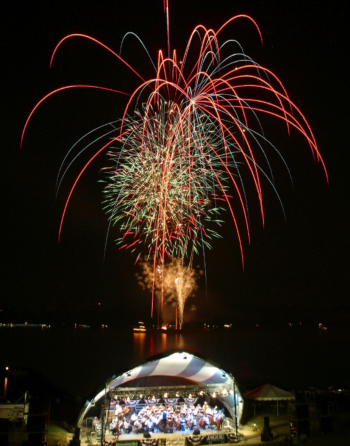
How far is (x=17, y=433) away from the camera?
1326 cm

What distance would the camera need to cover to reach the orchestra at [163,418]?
1368 cm

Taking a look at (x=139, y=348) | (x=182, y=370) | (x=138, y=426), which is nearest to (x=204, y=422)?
(x=182, y=370)

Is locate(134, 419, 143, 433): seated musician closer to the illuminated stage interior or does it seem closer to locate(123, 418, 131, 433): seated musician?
the illuminated stage interior

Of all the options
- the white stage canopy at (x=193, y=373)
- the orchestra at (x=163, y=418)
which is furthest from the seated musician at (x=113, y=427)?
the white stage canopy at (x=193, y=373)

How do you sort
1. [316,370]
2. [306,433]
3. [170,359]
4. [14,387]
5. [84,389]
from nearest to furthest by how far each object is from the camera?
[306,433] → [170,359] → [14,387] → [84,389] → [316,370]

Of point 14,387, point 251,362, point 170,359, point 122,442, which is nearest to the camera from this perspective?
point 122,442

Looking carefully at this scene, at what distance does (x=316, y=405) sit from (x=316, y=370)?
43.5 metres

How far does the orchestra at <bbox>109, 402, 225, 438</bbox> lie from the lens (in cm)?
1368

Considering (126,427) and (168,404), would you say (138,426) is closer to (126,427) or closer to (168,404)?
(126,427)

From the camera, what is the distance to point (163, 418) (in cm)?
1378

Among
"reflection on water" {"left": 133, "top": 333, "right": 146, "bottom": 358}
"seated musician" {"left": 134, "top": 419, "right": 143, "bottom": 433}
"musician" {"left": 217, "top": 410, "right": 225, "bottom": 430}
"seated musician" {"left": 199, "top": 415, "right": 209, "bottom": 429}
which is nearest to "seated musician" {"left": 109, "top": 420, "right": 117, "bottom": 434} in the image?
"seated musician" {"left": 134, "top": 419, "right": 143, "bottom": 433}

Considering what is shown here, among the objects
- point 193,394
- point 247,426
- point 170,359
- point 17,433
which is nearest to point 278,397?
point 247,426

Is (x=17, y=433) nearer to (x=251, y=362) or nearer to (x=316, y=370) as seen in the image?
(x=316, y=370)

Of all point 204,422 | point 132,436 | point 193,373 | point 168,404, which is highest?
point 193,373
